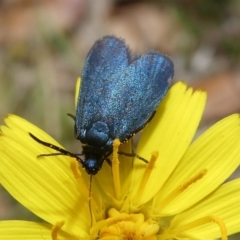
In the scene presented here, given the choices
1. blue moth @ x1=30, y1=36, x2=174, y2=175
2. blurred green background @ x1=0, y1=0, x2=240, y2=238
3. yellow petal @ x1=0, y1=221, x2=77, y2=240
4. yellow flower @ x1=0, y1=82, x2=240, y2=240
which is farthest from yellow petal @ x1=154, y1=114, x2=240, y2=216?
blurred green background @ x1=0, y1=0, x2=240, y2=238

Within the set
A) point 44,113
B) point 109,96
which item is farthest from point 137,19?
point 109,96

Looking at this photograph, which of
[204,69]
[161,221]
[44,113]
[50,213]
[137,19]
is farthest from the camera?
[137,19]

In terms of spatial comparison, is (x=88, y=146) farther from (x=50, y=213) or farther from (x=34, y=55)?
(x=34, y=55)

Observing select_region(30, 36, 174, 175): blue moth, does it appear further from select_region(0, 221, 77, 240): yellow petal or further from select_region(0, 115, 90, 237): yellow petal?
select_region(0, 221, 77, 240): yellow petal

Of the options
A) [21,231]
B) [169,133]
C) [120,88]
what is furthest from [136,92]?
[21,231]

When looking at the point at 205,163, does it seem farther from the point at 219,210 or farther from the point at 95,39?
the point at 95,39
